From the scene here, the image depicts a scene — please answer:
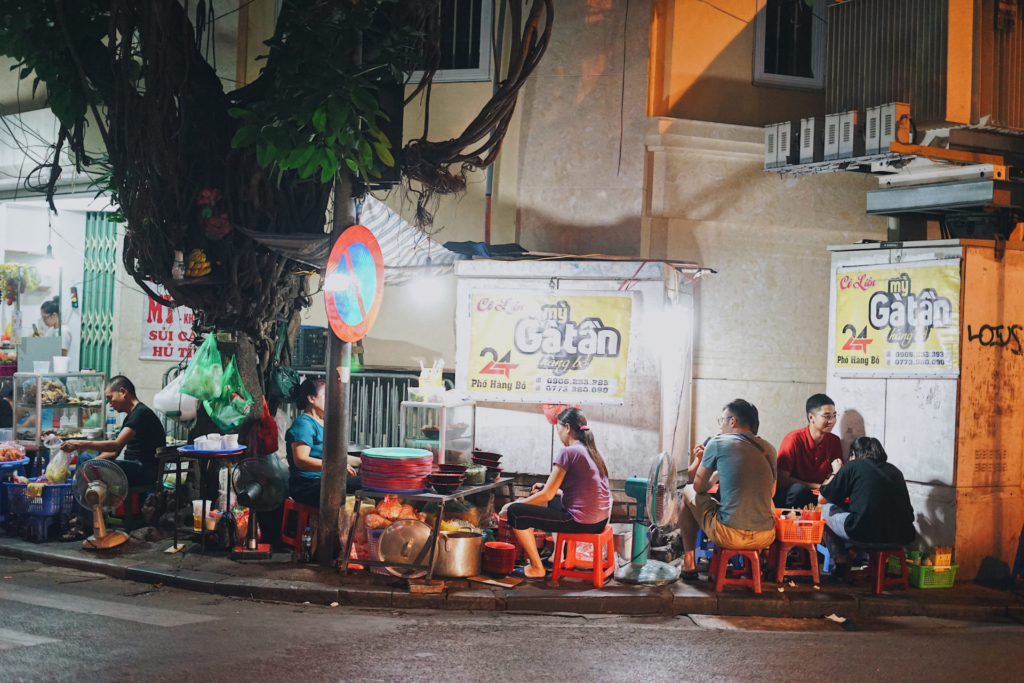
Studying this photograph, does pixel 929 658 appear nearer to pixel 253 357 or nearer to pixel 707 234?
pixel 707 234

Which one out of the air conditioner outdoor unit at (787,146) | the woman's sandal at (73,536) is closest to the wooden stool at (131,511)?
the woman's sandal at (73,536)

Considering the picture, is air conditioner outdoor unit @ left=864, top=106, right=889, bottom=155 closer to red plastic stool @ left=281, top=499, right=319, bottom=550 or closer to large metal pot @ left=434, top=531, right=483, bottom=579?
large metal pot @ left=434, top=531, right=483, bottom=579

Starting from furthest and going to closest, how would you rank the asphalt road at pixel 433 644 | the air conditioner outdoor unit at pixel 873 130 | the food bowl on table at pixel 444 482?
1. the air conditioner outdoor unit at pixel 873 130
2. the food bowl on table at pixel 444 482
3. the asphalt road at pixel 433 644

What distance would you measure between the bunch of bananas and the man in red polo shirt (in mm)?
6911

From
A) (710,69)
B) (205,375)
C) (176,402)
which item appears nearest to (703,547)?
(205,375)

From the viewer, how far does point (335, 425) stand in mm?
9461

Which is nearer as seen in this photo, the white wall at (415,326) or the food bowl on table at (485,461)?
the food bowl on table at (485,461)

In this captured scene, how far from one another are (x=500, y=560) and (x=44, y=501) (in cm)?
520

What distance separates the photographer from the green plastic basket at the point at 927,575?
931 centimetres

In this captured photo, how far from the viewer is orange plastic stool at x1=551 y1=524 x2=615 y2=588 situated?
8938mm

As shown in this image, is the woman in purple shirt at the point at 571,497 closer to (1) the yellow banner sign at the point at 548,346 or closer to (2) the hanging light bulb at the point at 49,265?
(1) the yellow banner sign at the point at 548,346

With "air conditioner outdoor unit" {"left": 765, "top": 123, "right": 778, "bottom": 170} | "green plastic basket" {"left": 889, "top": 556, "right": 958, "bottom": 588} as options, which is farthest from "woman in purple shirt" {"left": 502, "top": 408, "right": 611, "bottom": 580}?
"air conditioner outdoor unit" {"left": 765, "top": 123, "right": 778, "bottom": 170}

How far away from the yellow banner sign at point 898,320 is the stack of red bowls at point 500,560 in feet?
15.1

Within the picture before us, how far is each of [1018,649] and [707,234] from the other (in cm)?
655
